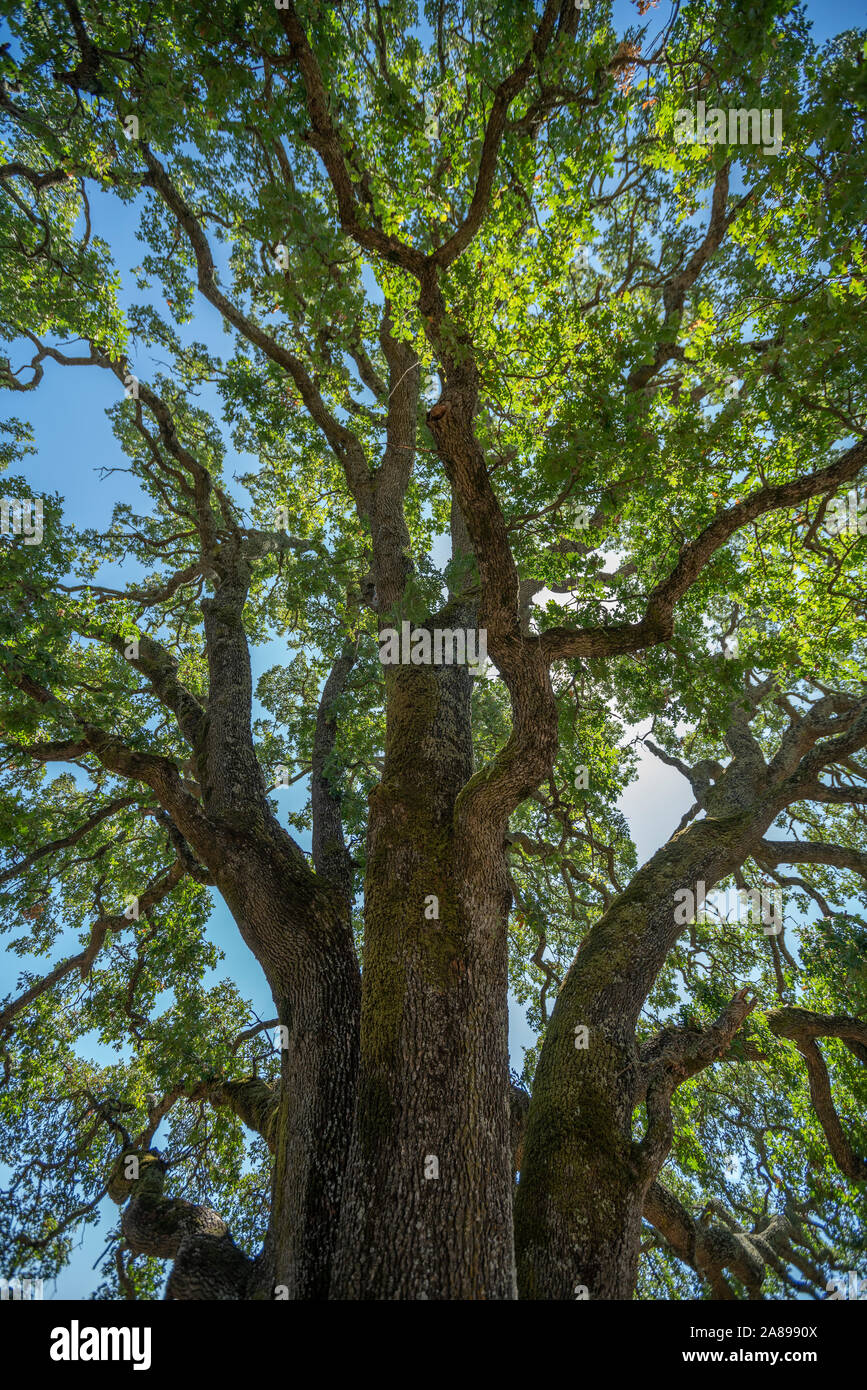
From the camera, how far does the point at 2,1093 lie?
6371 millimetres

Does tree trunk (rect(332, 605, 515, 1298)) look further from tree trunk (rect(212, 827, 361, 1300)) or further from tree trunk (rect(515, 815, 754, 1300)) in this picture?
tree trunk (rect(515, 815, 754, 1300))

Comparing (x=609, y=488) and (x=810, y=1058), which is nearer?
(x=609, y=488)

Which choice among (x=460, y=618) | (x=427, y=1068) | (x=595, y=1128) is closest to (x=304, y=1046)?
(x=427, y=1068)

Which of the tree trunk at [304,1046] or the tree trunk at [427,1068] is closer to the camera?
the tree trunk at [427,1068]

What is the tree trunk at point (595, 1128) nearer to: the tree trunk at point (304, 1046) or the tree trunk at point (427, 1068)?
the tree trunk at point (427, 1068)

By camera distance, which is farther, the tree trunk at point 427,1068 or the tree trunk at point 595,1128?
the tree trunk at point 595,1128

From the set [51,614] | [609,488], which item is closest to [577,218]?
[609,488]

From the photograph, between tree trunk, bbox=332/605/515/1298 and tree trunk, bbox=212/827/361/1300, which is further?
tree trunk, bbox=212/827/361/1300

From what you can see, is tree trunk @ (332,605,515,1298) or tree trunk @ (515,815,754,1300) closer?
tree trunk @ (332,605,515,1298)

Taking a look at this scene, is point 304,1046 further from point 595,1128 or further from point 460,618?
point 460,618

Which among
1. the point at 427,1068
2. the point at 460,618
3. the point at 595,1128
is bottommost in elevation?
the point at 595,1128
